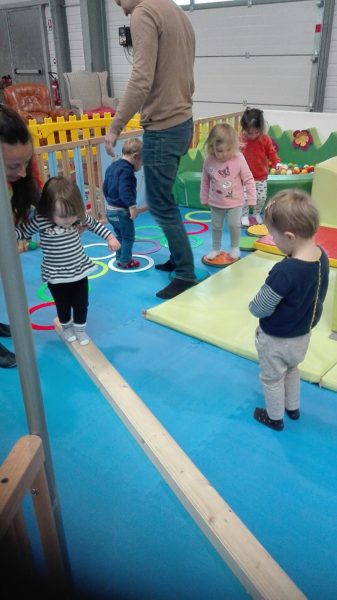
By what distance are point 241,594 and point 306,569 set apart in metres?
0.25

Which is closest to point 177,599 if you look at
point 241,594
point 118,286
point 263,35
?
point 241,594

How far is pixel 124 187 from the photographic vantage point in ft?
11.8

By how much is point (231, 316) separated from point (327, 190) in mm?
1773

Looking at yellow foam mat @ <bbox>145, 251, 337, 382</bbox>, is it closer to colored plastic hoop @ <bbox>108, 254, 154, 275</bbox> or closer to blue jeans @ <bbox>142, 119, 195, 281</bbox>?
blue jeans @ <bbox>142, 119, 195, 281</bbox>

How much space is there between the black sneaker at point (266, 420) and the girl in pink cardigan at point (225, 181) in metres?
1.95

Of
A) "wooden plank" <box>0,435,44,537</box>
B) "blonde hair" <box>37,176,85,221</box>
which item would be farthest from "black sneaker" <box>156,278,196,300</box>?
"wooden plank" <box>0,435,44,537</box>

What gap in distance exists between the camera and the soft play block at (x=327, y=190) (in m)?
4.03

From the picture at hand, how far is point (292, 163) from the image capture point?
6.22 meters

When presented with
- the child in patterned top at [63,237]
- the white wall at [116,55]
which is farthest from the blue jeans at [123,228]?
A: the white wall at [116,55]

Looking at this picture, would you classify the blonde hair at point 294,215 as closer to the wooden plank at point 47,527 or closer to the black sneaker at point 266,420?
the black sneaker at point 266,420

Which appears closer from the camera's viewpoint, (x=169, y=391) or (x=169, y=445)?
(x=169, y=445)

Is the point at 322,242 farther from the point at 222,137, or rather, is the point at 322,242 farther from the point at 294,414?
the point at 294,414

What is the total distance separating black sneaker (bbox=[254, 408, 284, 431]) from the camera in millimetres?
2225

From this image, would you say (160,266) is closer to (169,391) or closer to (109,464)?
(169,391)
